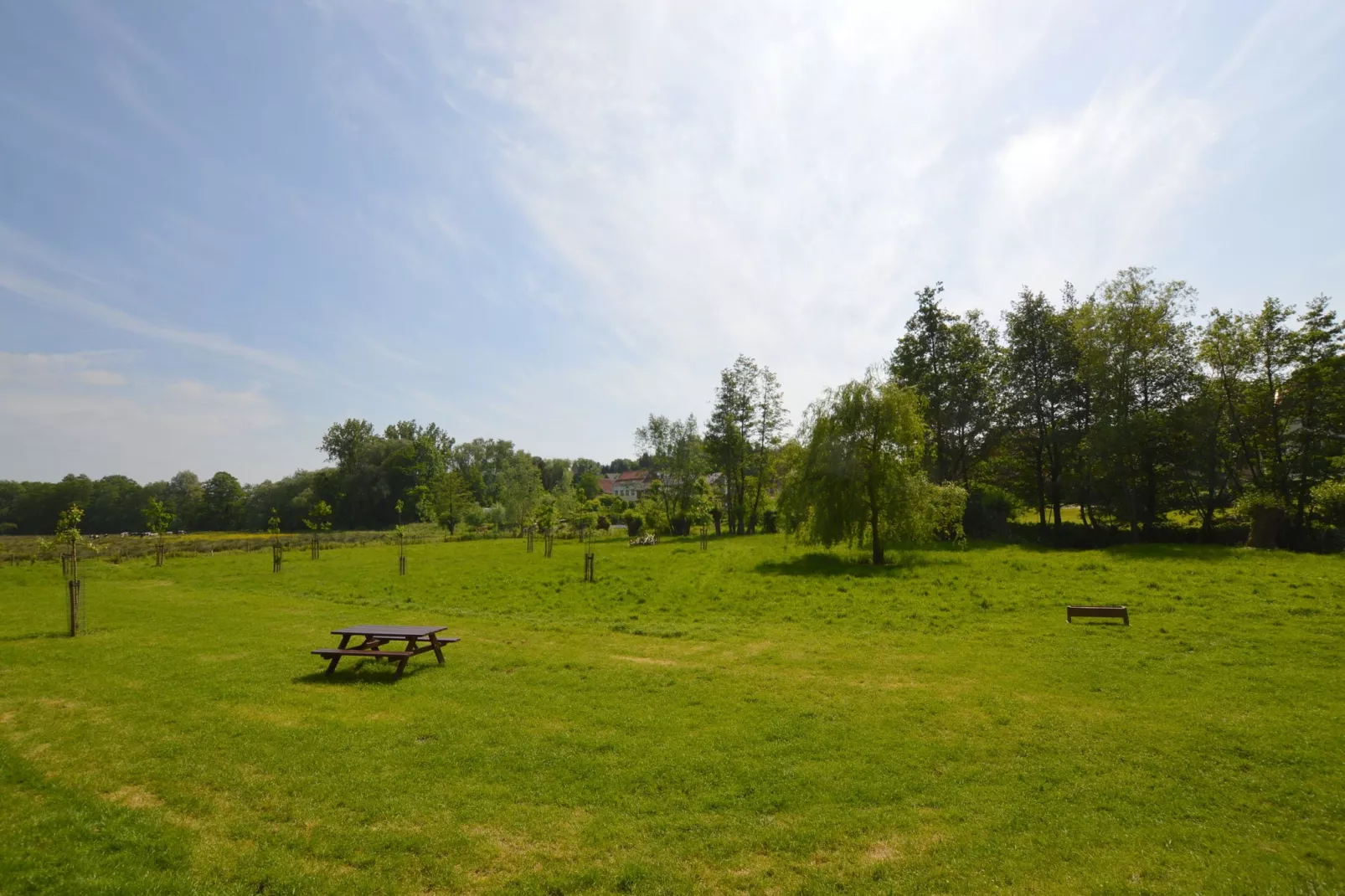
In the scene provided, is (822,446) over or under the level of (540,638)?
over

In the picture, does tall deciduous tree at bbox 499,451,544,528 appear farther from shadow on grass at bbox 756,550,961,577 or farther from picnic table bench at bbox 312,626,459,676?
picnic table bench at bbox 312,626,459,676

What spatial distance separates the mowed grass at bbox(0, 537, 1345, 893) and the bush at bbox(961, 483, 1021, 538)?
79.7 feet

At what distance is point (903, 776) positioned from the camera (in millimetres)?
7078

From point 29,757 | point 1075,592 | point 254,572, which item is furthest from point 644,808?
point 254,572

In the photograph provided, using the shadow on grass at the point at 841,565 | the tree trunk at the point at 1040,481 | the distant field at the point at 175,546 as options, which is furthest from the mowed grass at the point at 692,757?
the tree trunk at the point at 1040,481

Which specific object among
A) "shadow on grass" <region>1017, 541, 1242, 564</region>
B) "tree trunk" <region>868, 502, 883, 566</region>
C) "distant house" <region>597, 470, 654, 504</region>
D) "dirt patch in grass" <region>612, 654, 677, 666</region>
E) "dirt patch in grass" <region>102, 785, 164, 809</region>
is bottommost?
"dirt patch in grass" <region>612, 654, 677, 666</region>

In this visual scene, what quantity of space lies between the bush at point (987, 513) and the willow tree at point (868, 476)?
44.5ft

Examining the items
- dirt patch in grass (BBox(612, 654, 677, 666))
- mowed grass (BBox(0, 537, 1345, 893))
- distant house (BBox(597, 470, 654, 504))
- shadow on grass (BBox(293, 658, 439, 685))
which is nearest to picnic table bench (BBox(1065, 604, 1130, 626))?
mowed grass (BBox(0, 537, 1345, 893))

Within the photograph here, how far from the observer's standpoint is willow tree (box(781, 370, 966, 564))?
1112 inches

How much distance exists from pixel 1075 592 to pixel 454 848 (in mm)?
20872

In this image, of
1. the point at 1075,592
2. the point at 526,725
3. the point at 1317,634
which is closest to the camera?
the point at 526,725

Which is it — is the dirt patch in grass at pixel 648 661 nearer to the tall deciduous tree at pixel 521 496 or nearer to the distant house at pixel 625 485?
the tall deciduous tree at pixel 521 496

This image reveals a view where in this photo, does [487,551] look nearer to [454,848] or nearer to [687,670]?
[687,670]

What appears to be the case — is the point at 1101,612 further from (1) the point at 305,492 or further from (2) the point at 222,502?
(2) the point at 222,502
